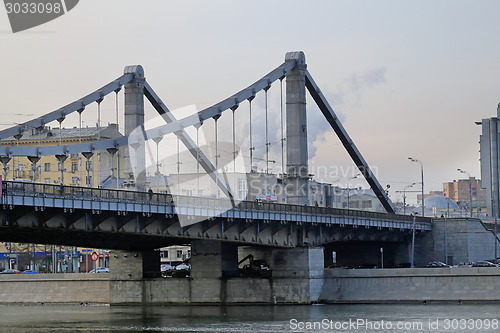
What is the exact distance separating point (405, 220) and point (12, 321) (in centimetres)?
5106

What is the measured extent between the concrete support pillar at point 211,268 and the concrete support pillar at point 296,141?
12385mm

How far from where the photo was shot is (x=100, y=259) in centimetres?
15288

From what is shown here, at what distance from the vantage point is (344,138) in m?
136

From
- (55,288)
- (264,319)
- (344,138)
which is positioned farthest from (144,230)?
(344,138)

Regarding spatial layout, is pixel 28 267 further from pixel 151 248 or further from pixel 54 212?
pixel 54 212

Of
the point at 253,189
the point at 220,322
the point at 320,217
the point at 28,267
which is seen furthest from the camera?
the point at 253,189

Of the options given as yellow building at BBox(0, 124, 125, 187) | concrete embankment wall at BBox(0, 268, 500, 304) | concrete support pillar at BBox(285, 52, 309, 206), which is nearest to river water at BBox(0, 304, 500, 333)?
concrete embankment wall at BBox(0, 268, 500, 304)

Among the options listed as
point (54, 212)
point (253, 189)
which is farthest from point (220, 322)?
point (253, 189)

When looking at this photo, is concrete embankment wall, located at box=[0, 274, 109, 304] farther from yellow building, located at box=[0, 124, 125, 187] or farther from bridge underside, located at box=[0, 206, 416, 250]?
yellow building, located at box=[0, 124, 125, 187]

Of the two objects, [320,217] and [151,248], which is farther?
[151,248]

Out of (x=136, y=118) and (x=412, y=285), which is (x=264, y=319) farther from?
(x=136, y=118)

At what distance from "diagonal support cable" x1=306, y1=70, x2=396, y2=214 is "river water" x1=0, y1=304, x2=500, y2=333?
37.6 meters

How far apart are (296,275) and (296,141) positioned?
2012 centimetres

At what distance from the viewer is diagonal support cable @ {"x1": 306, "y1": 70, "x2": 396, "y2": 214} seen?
412 ft
